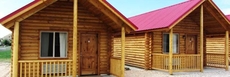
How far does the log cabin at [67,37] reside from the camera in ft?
31.8

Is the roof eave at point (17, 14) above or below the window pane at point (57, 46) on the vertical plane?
above

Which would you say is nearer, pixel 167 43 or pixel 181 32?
pixel 167 43

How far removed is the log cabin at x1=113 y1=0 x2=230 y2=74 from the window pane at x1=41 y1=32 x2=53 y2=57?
5.71 m

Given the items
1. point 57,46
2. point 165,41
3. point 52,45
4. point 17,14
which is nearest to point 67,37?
point 57,46

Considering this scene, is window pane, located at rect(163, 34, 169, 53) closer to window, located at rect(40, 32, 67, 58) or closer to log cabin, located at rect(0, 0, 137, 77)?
log cabin, located at rect(0, 0, 137, 77)

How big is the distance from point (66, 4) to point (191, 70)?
25.4ft

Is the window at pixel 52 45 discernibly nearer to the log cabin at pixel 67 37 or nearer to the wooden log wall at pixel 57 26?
the log cabin at pixel 67 37

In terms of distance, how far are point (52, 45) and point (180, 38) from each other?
8220 mm

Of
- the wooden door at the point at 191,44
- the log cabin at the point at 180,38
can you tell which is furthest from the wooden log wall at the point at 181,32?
the wooden door at the point at 191,44

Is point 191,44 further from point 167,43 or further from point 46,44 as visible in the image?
point 46,44

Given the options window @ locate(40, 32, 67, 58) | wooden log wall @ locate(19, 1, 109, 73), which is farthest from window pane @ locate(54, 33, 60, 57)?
wooden log wall @ locate(19, 1, 109, 73)

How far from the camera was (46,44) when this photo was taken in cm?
1027

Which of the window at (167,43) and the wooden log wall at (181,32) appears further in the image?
the window at (167,43)

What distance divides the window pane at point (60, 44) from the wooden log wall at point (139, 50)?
11.8 feet
